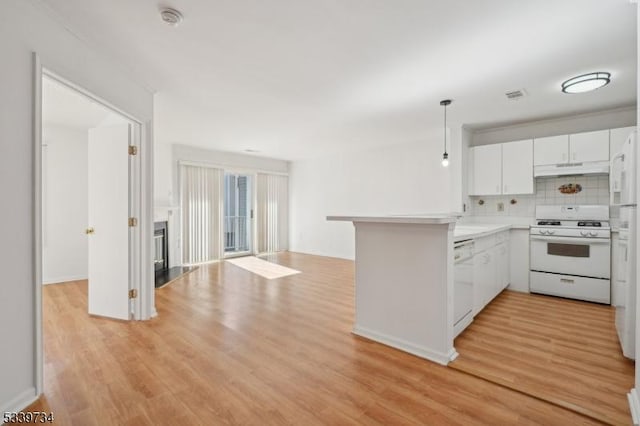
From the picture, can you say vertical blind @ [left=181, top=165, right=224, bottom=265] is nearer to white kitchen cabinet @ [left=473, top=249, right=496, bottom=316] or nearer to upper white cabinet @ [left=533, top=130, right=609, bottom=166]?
white kitchen cabinet @ [left=473, top=249, right=496, bottom=316]

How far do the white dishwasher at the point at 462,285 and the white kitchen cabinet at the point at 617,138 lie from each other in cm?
254

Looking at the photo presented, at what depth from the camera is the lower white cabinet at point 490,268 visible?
3.09 m

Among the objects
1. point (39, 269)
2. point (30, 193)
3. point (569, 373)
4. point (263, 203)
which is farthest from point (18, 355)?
point (263, 203)

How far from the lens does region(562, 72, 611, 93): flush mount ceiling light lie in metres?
2.91

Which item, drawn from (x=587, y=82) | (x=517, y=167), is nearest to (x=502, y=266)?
(x=517, y=167)

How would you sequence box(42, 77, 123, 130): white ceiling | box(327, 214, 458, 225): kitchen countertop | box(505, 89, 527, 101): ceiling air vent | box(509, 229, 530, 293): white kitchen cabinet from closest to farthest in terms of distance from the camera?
box(327, 214, 458, 225): kitchen countertop, box(505, 89, 527, 101): ceiling air vent, box(42, 77, 123, 130): white ceiling, box(509, 229, 530, 293): white kitchen cabinet

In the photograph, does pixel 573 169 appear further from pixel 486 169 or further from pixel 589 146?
pixel 486 169

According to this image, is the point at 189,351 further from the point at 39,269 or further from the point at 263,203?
the point at 263,203

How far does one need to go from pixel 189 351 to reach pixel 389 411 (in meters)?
1.68

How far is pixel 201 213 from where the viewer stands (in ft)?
21.4

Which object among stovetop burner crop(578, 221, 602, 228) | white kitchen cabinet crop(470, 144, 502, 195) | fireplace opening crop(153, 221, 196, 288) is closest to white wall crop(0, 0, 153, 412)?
fireplace opening crop(153, 221, 196, 288)

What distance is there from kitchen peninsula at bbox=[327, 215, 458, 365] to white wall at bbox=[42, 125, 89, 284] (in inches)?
196

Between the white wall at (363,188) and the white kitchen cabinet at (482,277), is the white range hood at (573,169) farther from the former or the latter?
the white kitchen cabinet at (482,277)

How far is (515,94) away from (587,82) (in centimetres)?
62
